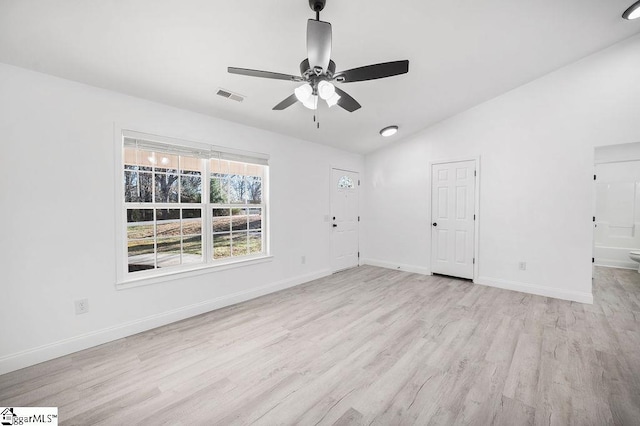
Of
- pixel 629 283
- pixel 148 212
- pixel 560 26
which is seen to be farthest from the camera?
pixel 629 283

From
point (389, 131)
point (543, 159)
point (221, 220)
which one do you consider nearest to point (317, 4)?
point (221, 220)

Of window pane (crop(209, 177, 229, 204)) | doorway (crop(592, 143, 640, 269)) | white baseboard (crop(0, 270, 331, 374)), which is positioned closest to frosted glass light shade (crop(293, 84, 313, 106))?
window pane (crop(209, 177, 229, 204))

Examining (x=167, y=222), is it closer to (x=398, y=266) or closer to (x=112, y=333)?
(x=112, y=333)

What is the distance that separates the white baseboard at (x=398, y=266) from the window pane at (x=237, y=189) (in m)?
3.29

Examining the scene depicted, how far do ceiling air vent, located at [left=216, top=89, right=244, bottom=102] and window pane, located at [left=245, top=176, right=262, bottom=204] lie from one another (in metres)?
1.17

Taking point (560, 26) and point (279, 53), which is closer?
point (279, 53)

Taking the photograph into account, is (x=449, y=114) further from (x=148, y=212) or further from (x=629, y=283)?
(x=148, y=212)

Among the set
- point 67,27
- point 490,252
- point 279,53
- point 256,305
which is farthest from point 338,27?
point 490,252

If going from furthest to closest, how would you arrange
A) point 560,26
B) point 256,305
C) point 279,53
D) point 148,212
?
1. point 256,305
2. point 148,212
3. point 560,26
4. point 279,53

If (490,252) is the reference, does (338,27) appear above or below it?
above

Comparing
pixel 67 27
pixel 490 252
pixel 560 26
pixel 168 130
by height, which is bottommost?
pixel 490 252

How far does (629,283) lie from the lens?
4.31 m

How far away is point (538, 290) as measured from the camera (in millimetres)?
3887

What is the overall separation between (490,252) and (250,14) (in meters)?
4.72
